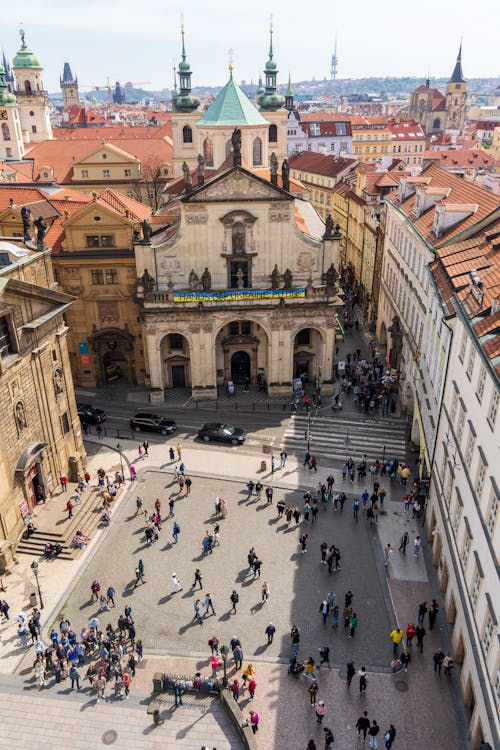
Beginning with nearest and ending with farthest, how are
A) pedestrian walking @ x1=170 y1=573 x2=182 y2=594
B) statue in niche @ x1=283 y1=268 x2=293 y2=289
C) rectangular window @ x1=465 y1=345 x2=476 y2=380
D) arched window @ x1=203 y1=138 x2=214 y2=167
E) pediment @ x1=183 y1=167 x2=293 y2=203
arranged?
rectangular window @ x1=465 y1=345 x2=476 y2=380
pedestrian walking @ x1=170 y1=573 x2=182 y2=594
pediment @ x1=183 y1=167 x2=293 y2=203
statue in niche @ x1=283 y1=268 x2=293 y2=289
arched window @ x1=203 y1=138 x2=214 y2=167

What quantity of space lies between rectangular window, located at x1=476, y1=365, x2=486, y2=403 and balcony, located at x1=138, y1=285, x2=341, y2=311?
26076mm

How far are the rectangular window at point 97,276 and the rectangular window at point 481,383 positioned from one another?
36.0 m

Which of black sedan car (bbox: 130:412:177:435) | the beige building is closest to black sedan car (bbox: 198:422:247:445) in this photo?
black sedan car (bbox: 130:412:177:435)

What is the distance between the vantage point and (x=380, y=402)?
52.5 meters

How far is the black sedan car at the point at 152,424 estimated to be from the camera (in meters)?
49.0

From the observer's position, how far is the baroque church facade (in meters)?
50.2

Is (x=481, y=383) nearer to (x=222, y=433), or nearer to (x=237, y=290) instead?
(x=222, y=433)

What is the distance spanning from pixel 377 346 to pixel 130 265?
87.7ft

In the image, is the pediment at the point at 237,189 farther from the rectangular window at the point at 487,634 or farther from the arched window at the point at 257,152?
the rectangular window at the point at 487,634

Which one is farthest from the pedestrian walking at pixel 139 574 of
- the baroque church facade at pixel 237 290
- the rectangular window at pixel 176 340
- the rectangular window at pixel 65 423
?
the rectangular window at pixel 176 340

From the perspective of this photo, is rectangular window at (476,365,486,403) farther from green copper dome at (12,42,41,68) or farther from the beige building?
green copper dome at (12,42,41,68)

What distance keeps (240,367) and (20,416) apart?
2439cm

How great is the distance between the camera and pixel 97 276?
53.4 meters

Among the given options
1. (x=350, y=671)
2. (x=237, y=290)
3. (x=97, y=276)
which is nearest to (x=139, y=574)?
(x=350, y=671)
